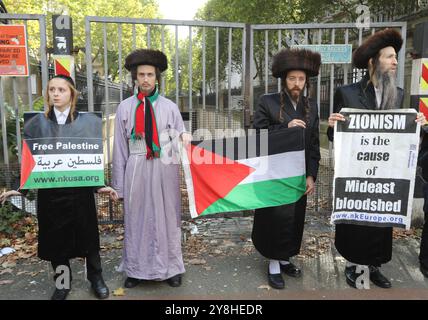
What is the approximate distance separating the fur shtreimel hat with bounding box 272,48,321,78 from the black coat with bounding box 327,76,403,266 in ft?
1.16

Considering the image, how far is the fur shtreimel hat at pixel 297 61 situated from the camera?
11.7 ft

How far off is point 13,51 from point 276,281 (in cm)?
386

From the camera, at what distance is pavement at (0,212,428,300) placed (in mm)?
3684

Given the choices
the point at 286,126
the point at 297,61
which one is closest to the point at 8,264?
the point at 286,126

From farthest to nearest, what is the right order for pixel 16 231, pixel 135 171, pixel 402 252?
pixel 16 231 < pixel 402 252 < pixel 135 171

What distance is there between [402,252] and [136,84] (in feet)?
11.2

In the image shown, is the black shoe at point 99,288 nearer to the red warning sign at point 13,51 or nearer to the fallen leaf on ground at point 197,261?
the fallen leaf on ground at point 197,261

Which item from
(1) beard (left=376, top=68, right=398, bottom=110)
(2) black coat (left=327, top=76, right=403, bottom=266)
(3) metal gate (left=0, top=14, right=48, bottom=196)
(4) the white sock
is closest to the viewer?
(1) beard (left=376, top=68, right=398, bottom=110)

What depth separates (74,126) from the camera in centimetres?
350

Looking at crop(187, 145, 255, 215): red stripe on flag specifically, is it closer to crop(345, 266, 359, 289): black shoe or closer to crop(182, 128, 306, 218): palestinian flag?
crop(182, 128, 306, 218): palestinian flag

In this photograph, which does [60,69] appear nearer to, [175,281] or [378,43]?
[175,281]

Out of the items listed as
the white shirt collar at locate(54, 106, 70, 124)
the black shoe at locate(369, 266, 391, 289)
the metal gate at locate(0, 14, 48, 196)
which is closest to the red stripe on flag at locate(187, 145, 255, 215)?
the white shirt collar at locate(54, 106, 70, 124)

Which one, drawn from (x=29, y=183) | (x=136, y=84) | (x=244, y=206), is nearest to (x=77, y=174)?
(x=29, y=183)

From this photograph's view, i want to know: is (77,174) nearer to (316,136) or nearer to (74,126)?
(74,126)
